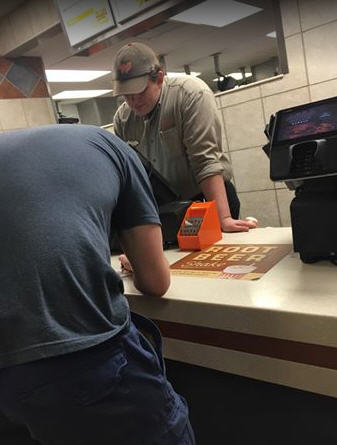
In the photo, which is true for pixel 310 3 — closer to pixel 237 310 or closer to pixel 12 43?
pixel 237 310

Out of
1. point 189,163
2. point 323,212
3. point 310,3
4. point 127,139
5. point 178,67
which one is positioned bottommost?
point 323,212

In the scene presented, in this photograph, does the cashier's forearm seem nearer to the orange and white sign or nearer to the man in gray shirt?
the man in gray shirt

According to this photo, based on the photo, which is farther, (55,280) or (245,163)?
Answer: (245,163)

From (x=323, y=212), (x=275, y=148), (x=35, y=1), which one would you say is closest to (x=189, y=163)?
(x=275, y=148)

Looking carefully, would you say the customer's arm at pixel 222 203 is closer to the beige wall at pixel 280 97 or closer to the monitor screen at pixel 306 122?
the monitor screen at pixel 306 122

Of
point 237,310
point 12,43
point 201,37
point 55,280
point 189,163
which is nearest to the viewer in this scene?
point 55,280

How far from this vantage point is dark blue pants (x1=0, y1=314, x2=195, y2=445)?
25.3 inches

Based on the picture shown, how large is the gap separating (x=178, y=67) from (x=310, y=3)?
9.08 ft

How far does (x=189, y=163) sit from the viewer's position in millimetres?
1668

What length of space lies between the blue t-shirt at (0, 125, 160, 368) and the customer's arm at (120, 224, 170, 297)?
0.39 feet

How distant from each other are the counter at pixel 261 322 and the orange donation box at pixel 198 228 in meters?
0.23

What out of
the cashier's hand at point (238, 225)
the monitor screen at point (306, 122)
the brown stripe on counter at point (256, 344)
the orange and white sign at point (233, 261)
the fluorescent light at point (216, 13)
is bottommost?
the brown stripe on counter at point (256, 344)

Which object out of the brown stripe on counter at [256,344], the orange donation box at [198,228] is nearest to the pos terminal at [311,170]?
the brown stripe on counter at [256,344]

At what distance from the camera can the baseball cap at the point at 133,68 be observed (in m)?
1.47
